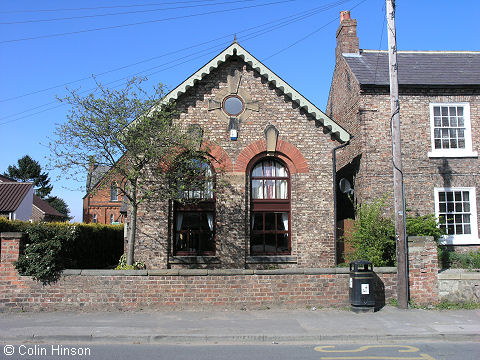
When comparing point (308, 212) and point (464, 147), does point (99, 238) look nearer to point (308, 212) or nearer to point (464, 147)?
point (308, 212)

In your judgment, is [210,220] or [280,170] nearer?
[210,220]

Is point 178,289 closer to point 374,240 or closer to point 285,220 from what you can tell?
point 285,220

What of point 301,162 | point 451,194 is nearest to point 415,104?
point 451,194

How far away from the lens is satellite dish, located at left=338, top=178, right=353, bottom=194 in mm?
17109

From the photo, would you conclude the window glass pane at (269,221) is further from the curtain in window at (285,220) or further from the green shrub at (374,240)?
the green shrub at (374,240)

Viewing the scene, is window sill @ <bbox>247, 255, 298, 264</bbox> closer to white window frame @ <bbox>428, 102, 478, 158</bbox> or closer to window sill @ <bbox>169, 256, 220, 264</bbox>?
window sill @ <bbox>169, 256, 220, 264</bbox>

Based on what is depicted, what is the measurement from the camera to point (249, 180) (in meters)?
14.4

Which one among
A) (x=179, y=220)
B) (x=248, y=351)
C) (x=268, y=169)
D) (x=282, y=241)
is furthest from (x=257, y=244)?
(x=248, y=351)

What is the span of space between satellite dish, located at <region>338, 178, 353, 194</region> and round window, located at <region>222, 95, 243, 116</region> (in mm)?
5784

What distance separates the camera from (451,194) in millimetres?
16188

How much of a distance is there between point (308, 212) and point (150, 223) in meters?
5.39

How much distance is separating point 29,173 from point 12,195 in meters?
37.5

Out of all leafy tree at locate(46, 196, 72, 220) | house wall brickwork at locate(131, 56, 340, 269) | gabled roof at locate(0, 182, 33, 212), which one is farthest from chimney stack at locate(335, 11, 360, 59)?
leafy tree at locate(46, 196, 72, 220)

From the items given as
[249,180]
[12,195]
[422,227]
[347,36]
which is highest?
[347,36]
